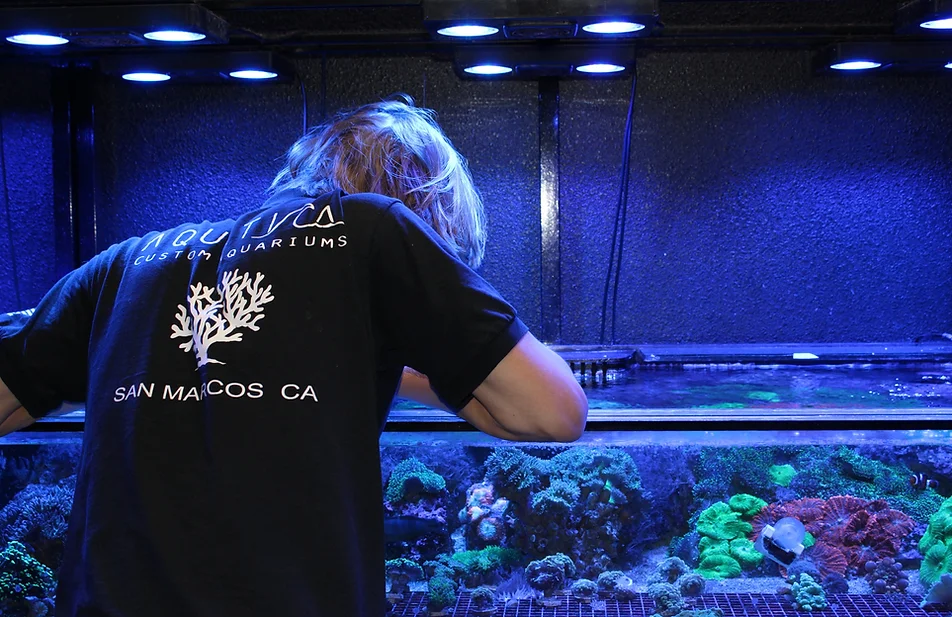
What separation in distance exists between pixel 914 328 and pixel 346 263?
217 centimetres

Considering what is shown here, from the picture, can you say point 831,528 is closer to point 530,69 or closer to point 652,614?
point 652,614

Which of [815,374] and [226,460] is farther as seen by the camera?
[815,374]

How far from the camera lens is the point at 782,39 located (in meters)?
2.45

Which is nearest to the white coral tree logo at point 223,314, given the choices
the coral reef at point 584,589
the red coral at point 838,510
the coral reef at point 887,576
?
the coral reef at point 584,589

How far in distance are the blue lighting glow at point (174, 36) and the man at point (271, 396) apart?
2.92 ft

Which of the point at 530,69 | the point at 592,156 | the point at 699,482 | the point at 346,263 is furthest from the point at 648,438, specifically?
the point at 592,156

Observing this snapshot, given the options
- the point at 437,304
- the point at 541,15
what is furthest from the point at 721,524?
the point at 541,15

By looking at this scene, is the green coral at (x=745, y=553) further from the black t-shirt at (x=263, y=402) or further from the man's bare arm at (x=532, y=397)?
the black t-shirt at (x=263, y=402)

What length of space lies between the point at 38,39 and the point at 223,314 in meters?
1.25

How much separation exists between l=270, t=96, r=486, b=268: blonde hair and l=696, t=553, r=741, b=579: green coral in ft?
2.43

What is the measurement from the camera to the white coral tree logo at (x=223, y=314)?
0.95 m

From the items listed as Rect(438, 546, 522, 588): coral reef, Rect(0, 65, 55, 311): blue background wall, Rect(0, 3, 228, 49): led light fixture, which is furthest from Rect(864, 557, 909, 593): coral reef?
Rect(0, 65, 55, 311): blue background wall

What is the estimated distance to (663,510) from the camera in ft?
5.01

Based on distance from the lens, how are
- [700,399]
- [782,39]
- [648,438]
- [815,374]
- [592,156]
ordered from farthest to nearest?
[592,156], [782,39], [815,374], [700,399], [648,438]
